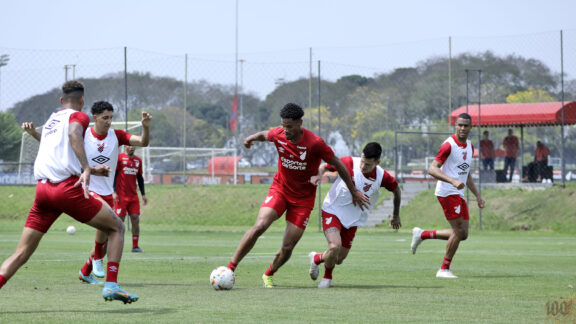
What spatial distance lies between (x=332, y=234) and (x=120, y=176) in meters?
8.72

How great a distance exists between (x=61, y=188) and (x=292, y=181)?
3.46 meters

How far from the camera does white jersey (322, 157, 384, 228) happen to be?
38.1ft

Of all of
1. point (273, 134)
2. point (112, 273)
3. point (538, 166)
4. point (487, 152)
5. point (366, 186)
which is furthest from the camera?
point (487, 152)

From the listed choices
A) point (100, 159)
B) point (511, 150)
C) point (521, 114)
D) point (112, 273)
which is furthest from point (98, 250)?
point (521, 114)

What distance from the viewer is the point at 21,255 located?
8555mm

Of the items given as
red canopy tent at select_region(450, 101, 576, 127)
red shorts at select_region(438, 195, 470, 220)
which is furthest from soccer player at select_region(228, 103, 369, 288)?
red canopy tent at select_region(450, 101, 576, 127)

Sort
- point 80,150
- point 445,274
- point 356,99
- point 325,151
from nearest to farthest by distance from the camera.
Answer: point 80,150 < point 325,151 < point 445,274 < point 356,99

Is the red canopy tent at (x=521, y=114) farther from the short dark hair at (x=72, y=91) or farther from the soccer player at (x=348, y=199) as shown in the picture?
the short dark hair at (x=72, y=91)

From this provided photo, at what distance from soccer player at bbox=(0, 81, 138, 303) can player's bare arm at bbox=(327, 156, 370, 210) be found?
3051 mm

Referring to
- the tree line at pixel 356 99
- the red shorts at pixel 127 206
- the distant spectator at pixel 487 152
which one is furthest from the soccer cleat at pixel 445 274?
the distant spectator at pixel 487 152

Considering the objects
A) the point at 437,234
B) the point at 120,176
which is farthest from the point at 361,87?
the point at 437,234

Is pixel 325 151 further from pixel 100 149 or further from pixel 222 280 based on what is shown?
pixel 100 149

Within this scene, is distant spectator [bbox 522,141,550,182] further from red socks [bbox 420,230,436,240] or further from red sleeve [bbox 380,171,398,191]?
red sleeve [bbox 380,171,398,191]

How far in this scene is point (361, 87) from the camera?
4028 cm
